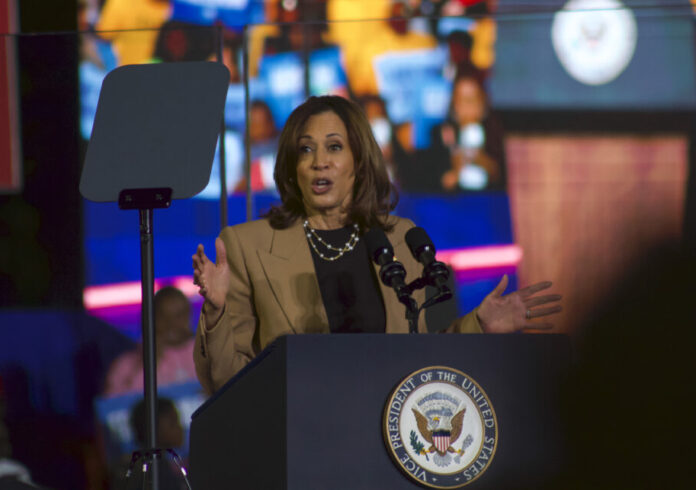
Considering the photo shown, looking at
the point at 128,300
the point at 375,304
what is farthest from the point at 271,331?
the point at 128,300

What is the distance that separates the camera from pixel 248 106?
3.17 meters

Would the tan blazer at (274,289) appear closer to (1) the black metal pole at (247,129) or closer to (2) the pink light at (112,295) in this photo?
(1) the black metal pole at (247,129)

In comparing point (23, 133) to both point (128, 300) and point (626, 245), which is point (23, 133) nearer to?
point (128, 300)

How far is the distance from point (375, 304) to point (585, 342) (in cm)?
150

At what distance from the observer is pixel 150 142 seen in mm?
1729

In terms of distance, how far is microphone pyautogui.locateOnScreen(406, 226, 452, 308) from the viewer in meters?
1.58

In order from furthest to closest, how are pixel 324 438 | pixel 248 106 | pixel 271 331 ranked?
1. pixel 248 106
2. pixel 271 331
3. pixel 324 438

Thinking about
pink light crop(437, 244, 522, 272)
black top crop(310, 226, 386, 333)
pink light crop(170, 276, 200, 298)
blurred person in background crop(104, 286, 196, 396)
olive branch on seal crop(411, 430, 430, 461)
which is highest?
black top crop(310, 226, 386, 333)

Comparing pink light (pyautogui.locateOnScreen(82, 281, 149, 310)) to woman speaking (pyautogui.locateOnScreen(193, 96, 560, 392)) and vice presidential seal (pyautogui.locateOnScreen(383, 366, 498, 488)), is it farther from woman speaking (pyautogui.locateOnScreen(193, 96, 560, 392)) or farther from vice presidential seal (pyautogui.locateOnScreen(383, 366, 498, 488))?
vice presidential seal (pyautogui.locateOnScreen(383, 366, 498, 488))

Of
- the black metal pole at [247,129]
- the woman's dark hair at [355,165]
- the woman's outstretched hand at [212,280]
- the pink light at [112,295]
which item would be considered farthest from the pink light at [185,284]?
the woman's outstretched hand at [212,280]

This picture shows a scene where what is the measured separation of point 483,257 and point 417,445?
186cm

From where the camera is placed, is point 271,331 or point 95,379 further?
point 95,379

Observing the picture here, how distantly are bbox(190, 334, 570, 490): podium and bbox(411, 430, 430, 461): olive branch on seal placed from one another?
0.12 feet

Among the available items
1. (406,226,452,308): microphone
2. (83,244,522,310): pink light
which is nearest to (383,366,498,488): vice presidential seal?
(406,226,452,308): microphone
